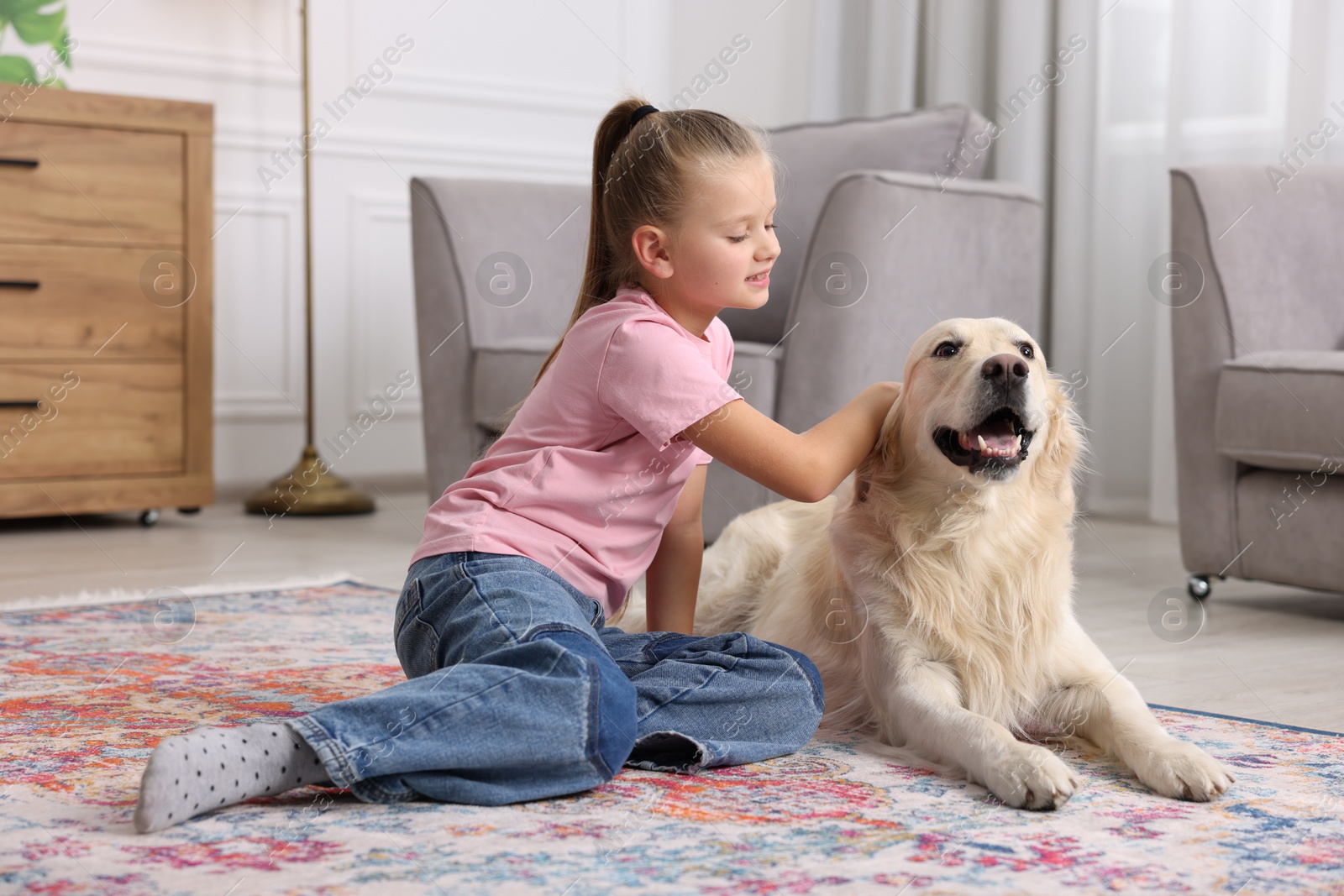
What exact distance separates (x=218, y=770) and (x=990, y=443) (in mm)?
944

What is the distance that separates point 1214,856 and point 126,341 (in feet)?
11.0

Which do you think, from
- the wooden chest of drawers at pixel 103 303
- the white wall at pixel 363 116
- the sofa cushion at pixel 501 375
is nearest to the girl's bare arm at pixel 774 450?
the sofa cushion at pixel 501 375

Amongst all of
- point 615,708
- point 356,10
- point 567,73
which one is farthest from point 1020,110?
point 615,708

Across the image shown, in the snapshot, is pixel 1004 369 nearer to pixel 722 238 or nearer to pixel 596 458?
pixel 722 238

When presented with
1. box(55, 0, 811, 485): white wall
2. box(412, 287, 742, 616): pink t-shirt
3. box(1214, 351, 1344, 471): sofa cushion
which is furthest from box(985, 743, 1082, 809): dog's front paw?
box(55, 0, 811, 485): white wall

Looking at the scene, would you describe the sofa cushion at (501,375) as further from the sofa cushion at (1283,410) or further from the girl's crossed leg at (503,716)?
the girl's crossed leg at (503,716)

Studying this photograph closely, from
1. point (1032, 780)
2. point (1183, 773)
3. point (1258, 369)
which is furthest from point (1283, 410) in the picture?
point (1032, 780)

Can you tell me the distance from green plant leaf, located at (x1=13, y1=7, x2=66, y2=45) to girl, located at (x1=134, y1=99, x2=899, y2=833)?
3.01 meters

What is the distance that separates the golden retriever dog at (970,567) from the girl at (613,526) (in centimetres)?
10

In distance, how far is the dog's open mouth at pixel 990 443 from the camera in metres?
1.64

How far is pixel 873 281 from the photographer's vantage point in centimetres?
299

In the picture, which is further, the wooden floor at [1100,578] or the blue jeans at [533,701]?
the wooden floor at [1100,578]

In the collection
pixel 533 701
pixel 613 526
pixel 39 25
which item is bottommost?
pixel 533 701

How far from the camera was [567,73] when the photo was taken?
5250mm
